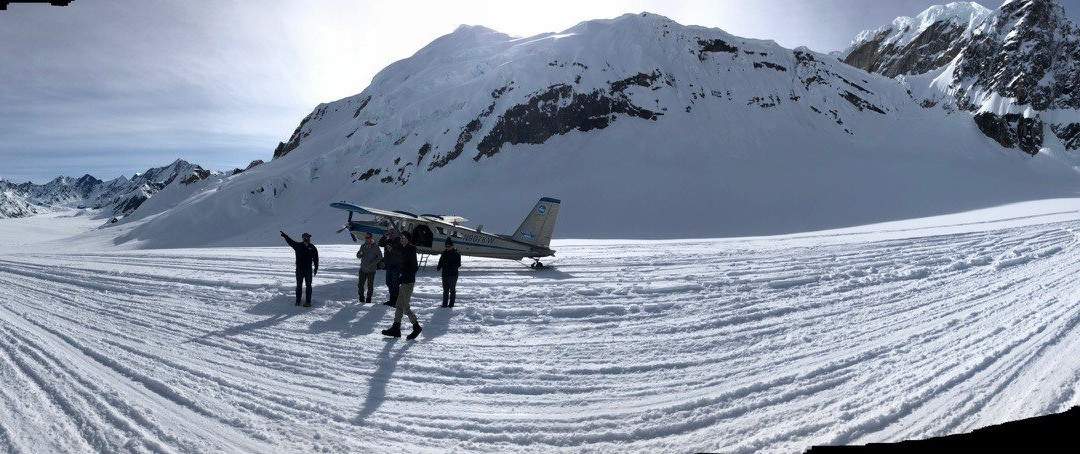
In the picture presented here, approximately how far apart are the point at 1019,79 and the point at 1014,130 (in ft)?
25.9

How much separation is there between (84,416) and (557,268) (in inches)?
466

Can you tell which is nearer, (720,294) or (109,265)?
(720,294)

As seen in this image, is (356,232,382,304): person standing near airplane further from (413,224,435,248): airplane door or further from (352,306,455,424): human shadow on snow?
(413,224,435,248): airplane door

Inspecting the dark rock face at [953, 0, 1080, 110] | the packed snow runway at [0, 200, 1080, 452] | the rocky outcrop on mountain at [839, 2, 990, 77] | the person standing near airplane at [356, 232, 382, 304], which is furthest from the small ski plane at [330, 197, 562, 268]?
the rocky outcrop on mountain at [839, 2, 990, 77]

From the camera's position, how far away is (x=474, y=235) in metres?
16.8

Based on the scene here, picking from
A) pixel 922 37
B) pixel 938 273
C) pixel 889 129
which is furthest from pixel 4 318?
pixel 922 37

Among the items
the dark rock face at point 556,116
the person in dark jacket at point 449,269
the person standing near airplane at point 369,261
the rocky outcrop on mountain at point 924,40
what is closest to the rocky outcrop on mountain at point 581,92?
the dark rock face at point 556,116

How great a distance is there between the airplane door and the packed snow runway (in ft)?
9.78

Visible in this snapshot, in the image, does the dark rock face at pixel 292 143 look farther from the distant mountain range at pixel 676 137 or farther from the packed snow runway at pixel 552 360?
the packed snow runway at pixel 552 360

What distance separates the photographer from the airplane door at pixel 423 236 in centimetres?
1658

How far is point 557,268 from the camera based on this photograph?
53.8ft

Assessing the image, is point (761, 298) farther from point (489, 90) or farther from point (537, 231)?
point (489, 90)

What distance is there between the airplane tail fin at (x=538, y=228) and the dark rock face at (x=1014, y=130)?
214 ft

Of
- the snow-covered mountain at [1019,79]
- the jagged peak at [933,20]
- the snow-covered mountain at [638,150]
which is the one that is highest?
the jagged peak at [933,20]
